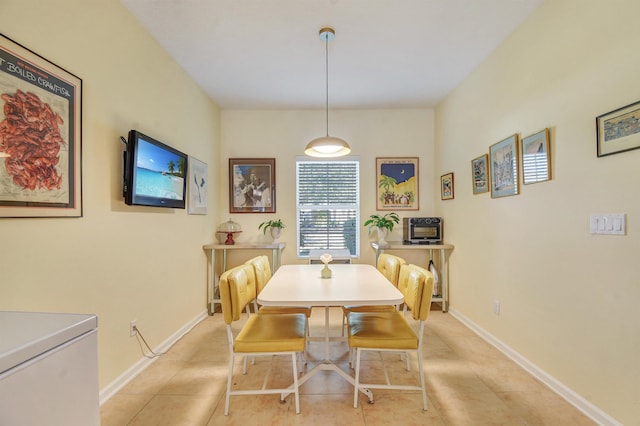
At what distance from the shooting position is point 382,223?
3.84m

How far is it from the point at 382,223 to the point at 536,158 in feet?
6.24

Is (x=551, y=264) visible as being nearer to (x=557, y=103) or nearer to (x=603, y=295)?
(x=603, y=295)

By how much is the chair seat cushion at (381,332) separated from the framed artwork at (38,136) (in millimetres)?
1806

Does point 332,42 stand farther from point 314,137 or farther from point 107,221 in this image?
point 107,221

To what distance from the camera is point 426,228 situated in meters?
3.82

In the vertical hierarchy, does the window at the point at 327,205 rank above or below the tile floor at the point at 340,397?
above

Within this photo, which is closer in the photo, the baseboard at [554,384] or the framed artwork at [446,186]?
the baseboard at [554,384]

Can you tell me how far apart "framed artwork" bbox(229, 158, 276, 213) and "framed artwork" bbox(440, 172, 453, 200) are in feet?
7.37

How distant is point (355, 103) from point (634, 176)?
2.97 metres

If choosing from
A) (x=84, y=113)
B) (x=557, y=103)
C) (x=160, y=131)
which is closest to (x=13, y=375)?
(x=84, y=113)

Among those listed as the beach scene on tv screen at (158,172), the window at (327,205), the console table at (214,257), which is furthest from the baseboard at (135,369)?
the window at (327,205)

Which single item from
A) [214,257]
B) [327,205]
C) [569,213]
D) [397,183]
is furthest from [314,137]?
[569,213]

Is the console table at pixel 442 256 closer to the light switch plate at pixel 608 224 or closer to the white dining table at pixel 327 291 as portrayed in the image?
the white dining table at pixel 327 291

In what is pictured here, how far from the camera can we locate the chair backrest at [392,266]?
7.75ft
